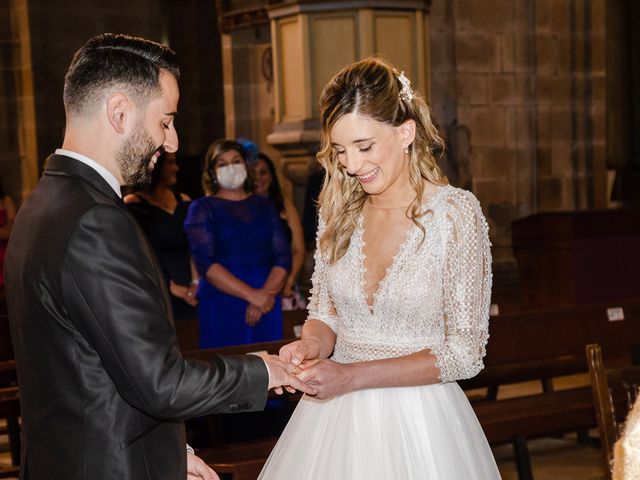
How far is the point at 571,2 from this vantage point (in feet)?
31.4

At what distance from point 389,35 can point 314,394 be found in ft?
17.3

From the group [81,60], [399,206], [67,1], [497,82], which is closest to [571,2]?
[497,82]

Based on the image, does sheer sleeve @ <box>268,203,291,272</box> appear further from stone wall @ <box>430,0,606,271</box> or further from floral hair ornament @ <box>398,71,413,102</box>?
stone wall @ <box>430,0,606,271</box>

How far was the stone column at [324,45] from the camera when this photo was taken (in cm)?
753

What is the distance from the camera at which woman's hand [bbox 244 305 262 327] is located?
227 inches

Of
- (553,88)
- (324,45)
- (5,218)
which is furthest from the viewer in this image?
(553,88)

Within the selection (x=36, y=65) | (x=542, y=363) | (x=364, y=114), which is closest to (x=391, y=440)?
(x=364, y=114)

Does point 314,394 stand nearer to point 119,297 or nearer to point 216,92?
point 119,297

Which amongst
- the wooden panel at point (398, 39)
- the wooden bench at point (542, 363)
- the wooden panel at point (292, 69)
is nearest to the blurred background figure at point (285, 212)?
the wooden panel at point (292, 69)

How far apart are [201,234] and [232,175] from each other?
35 cm

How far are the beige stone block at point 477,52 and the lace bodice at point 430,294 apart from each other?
20.3ft

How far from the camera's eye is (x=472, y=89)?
30.1 feet

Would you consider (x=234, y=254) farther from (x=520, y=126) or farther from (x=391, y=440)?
(x=520, y=126)

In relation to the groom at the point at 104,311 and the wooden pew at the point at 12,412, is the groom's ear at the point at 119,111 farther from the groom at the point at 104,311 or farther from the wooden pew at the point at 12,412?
the wooden pew at the point at 12,412
